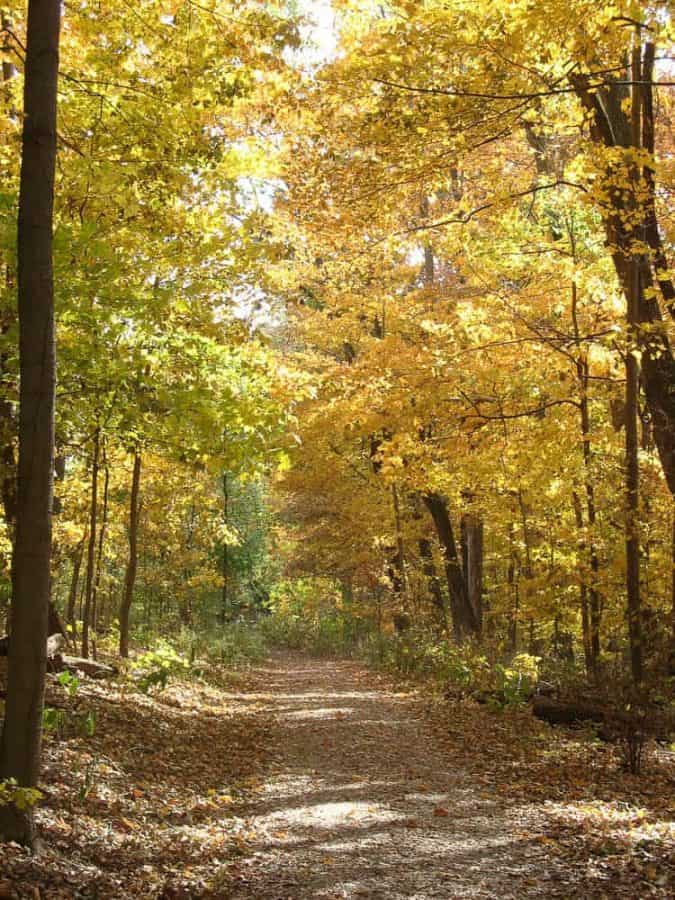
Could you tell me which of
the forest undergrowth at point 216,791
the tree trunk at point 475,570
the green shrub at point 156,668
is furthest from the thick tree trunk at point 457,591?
the green shrub at point 156,668

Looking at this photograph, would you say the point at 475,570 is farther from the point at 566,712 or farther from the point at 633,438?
the point at 633,438

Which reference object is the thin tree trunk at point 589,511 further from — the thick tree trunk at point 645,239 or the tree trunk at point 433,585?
the tree trunk at point 433,585

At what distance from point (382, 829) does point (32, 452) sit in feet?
12.4

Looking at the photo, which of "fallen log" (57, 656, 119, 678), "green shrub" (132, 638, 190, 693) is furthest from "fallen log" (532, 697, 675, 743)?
"fallen log" (57, 656, 119, 678)

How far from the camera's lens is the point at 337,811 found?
20.0 ft

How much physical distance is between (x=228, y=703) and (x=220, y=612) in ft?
70.7

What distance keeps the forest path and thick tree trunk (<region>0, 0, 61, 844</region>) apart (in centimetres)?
152

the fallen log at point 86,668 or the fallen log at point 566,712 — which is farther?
the fallen log at point 86,668

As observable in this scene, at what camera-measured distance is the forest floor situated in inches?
177

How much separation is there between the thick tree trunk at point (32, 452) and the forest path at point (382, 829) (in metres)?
1.52

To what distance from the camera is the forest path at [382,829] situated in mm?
4543

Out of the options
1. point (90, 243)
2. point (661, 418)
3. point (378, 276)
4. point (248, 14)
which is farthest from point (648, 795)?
point (378, 276)

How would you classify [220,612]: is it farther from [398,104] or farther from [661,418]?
[398,104]

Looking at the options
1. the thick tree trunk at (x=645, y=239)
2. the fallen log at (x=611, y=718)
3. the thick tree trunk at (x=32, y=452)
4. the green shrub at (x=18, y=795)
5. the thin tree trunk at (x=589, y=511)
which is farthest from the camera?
the thin tree trunk at (x=589, y=511)
